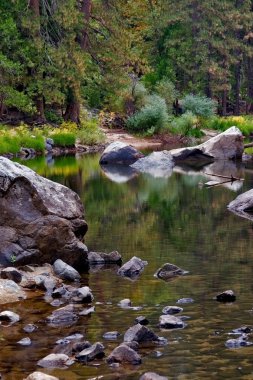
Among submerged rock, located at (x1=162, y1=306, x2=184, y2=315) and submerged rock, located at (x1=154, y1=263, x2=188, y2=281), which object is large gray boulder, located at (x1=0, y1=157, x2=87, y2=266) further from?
submerged rock, located at (x1=162, y1=306, x2=184, y2=315)

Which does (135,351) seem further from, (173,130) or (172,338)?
→ (173,130)

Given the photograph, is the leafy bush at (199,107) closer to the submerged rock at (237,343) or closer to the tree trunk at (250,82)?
the tree trunk at (250,82)

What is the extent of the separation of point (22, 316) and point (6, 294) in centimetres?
97

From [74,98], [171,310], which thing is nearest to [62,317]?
[171,310]

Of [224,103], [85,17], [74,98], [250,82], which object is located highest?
[85,17]

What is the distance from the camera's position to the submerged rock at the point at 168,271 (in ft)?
41.8

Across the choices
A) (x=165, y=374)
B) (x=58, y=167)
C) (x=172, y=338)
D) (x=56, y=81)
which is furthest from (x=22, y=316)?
(x=56, y=81)

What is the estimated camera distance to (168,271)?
12.9 meters

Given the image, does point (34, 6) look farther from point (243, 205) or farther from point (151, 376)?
point (151, 376)

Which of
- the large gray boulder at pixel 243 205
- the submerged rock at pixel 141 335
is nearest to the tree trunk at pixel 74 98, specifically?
the large gray boulder at pixel 243 205

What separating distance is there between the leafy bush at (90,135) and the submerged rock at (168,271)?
29985 millimetres

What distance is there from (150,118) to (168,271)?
33.9 metres

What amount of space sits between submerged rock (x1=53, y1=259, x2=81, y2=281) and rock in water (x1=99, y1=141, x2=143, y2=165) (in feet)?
71.4

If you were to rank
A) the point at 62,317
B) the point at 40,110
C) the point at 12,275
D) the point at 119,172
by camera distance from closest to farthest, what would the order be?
1. the point at 62,317
2. the point at 12,275
3. the point at 119,172
4. the point at 40,110
